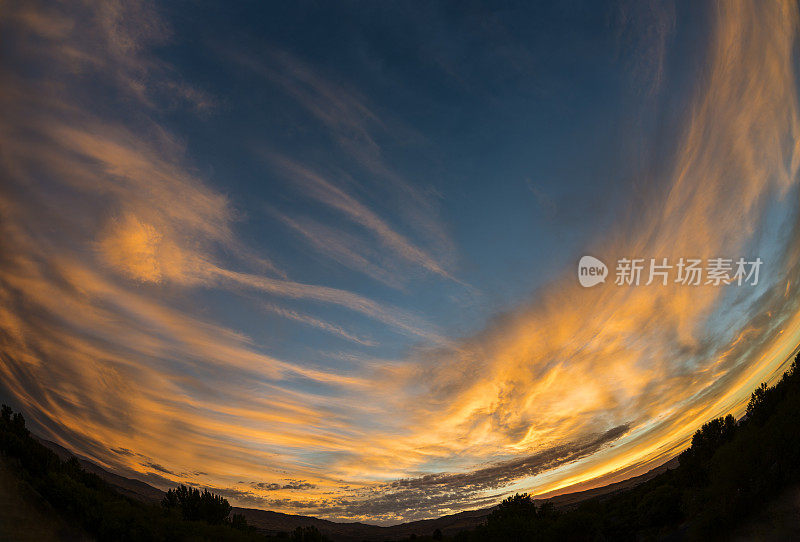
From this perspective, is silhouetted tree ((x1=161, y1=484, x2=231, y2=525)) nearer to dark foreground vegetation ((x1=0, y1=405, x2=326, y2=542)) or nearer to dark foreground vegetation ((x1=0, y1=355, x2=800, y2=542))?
dark foreground vegetation ((x1=0, y1=355, x2=800, y2=542))

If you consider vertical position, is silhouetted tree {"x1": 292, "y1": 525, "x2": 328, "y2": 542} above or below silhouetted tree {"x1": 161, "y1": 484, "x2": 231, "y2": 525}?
below

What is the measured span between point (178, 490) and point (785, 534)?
2275 inches

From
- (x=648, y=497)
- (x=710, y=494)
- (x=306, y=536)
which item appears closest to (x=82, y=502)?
(x=306, y=536)

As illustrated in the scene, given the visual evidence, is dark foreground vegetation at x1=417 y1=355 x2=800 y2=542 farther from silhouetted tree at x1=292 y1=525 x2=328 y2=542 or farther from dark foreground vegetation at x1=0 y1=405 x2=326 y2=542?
dark foreground vegetation at x1=0 y1=405 x2=326 y2=542

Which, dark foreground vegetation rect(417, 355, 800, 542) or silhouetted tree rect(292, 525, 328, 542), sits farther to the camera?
silhouetted tree rect(292, 525, 328, 542)

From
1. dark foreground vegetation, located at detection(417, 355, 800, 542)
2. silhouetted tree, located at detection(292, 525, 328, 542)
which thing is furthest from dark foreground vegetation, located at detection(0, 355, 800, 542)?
silhouetted tree, located at detection(292, 525, 328, 542)

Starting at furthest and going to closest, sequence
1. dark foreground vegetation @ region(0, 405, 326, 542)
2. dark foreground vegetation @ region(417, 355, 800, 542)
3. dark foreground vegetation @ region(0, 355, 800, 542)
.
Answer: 1. dark foreground vegetation @ region(0, 405, 326, 542)
2. dark foreground vegetation @ region(0, 355, 800, 542)
3. dark foreground vegetation @ region(417, 355, 800, 542)

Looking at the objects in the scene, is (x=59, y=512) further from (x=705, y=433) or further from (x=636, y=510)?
(x=705, y=433)

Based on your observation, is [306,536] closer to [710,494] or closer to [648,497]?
[648,497]

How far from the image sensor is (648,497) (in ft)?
119

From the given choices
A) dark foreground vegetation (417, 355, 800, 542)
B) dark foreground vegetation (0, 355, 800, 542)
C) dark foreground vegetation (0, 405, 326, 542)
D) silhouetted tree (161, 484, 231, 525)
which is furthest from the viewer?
silhouetted tree (161, 484, 231, 525)

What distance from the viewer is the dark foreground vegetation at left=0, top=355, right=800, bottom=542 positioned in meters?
22.6

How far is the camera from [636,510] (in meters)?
35.3

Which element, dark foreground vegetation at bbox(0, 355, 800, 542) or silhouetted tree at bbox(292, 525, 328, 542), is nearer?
dark foreground vegetation at bbox(0, 355, 800, 542)
